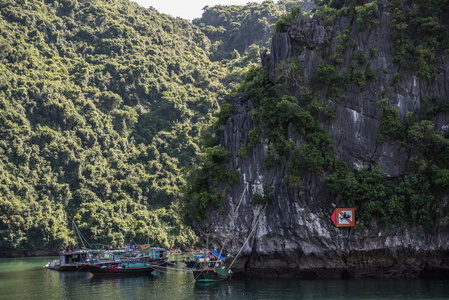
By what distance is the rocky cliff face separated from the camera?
26.2 m

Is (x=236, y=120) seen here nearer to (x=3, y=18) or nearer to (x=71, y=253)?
(x=71, y=253)

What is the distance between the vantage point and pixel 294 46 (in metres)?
30.1

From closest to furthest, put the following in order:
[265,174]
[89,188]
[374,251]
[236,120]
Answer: [374,251]
[265,174]
[236,120]
[89,188]

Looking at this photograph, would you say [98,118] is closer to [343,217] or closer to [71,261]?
[71,261]

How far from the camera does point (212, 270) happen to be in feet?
86.2

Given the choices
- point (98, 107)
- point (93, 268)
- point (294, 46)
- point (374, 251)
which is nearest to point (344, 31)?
point (294, 46)

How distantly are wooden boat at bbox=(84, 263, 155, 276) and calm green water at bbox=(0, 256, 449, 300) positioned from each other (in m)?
1.20

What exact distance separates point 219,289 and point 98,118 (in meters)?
44.8

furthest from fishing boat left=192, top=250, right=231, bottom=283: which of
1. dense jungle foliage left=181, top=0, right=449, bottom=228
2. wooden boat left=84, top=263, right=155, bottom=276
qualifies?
wooden boat left=84, top=263, right=155, bottom=276

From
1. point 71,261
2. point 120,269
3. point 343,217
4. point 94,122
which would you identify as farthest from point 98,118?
point 343,217

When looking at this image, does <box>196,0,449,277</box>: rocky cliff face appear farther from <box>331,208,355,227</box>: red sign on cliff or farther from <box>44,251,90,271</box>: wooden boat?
<box>44,251,90,271</box>: wooden boat

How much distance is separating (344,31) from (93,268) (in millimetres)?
22075

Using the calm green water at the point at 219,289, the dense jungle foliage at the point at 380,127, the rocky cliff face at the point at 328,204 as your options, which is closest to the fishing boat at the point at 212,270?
the calm green water at the point at 219,289

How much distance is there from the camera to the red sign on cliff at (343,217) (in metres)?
26.4
